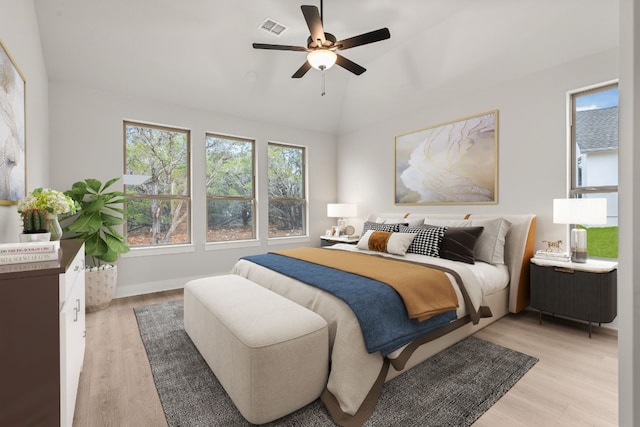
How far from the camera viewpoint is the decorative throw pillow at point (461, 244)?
3.02 meters

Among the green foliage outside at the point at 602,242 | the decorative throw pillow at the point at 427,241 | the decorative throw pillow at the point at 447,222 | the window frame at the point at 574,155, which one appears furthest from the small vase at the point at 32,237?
the green foliage outside at the point at 602,242

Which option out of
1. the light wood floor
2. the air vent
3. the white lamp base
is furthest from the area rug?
the air vent

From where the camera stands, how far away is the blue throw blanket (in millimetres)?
1781

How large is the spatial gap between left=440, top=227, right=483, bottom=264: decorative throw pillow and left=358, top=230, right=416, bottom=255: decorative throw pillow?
36cm

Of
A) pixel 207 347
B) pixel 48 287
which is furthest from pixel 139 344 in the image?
pixel 48 287

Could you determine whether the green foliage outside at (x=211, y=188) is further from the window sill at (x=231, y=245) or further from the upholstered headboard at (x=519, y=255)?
the upholstered headboard at (x=519, y=255)

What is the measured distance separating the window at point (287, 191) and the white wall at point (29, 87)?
2.85 m

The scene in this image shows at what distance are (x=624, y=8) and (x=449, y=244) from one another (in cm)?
284

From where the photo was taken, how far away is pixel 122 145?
12.7ft

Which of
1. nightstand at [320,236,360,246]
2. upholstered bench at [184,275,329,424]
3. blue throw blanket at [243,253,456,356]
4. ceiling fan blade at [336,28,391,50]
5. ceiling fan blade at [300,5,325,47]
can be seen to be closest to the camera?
upholstered bench at [184,275,329,424]

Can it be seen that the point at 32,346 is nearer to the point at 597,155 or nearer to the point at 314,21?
the point at 314,21

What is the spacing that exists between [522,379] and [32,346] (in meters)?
2.68

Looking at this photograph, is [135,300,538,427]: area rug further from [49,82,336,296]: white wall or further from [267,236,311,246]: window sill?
[267,236,311,246]: window sill

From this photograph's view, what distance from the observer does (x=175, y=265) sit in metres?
4.23
